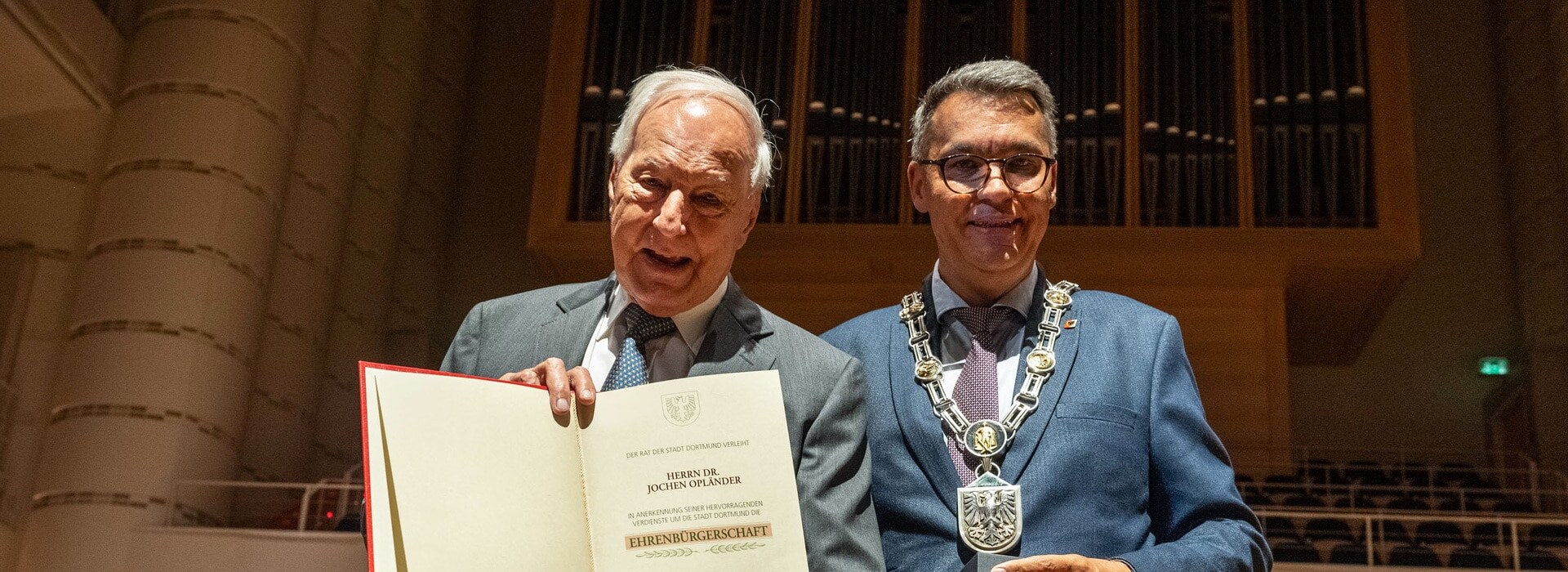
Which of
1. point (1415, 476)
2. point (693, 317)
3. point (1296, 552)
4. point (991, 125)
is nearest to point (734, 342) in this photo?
point (693, 317)

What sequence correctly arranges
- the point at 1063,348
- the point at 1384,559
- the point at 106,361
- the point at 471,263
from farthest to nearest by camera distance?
1. the point at 471,263
2. the point at 106,361
3. the point at 1384,559
4. the point at 1063,348

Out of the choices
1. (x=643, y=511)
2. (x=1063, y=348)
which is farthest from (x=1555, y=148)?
(x=643, y=511)

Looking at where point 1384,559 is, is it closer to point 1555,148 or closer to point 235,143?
point 1555,148

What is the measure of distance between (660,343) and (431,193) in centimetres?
981

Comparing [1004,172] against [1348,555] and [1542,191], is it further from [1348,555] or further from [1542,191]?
[1542,191]

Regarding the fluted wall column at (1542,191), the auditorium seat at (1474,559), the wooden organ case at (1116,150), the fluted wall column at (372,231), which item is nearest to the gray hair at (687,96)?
the auditorium seat at (1474,559)

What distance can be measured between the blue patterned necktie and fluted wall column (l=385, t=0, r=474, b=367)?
351 inches

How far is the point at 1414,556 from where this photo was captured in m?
7.29

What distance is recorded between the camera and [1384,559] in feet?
23.9

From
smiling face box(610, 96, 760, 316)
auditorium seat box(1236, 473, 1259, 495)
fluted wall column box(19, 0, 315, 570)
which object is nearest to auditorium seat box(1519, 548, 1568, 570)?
auditorium seat box(1236, 473, 1259, 495)

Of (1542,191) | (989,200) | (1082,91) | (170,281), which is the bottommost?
(989,200)

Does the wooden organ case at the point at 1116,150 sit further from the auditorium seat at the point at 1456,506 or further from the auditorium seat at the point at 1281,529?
the auditorium seat at the point at 1456,506

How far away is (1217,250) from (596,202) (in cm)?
389

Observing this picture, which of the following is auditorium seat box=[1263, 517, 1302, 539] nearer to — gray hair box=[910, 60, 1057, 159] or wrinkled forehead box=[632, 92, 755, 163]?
gray hair box=[910, 60, 1057, 159]
